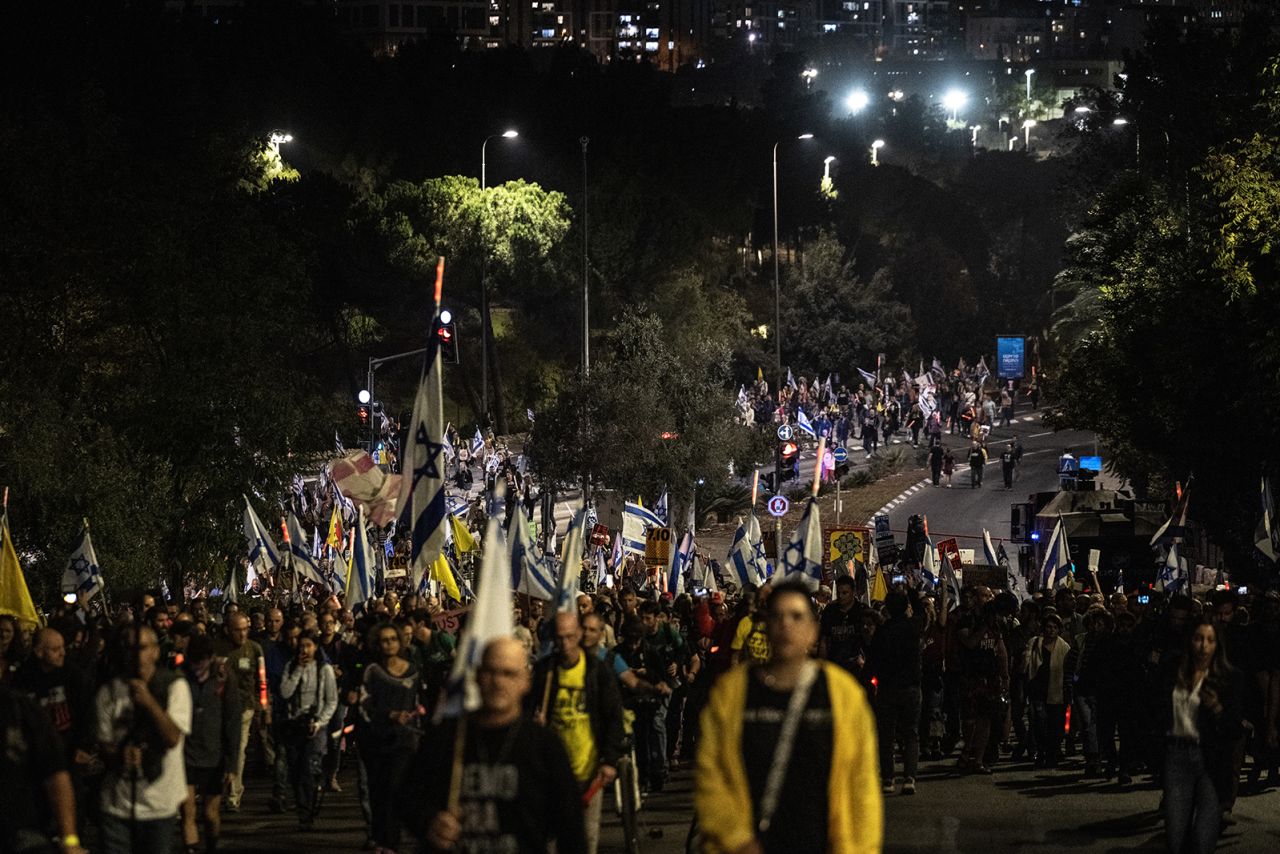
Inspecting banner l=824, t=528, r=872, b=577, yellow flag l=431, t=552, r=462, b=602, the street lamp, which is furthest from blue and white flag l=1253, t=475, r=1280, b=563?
the street lamp

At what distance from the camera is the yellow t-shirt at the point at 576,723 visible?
31.8 feet

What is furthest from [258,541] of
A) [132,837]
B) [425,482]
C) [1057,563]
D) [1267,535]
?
[132,837]

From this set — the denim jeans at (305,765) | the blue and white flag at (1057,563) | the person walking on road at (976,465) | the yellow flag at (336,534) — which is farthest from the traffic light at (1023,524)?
the denim jeans at (305,765)

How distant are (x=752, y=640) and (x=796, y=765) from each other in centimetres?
685

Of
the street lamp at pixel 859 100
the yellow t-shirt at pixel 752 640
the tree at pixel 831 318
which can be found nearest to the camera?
the yellow t-shirt at pixel 752 640

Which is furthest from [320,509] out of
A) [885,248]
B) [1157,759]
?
[885,248]

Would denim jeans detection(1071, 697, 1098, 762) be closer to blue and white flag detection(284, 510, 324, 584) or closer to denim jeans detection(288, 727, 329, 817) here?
denim jeans detection(288, 727, 329, 817)

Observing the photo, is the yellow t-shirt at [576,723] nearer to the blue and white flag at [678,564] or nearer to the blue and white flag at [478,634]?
the blue and white flag at [478,634]

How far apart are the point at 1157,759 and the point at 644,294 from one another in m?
57.0

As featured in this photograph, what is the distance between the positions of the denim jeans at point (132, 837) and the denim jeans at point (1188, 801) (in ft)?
17.6

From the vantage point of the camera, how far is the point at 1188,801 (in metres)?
11.1

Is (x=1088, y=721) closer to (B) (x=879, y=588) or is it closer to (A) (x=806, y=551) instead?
(A) (x=806, y=551)

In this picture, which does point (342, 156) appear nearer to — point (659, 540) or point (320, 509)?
point (320, 509)

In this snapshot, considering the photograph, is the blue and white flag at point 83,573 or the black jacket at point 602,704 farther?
the blue and white flag at point 83,573
